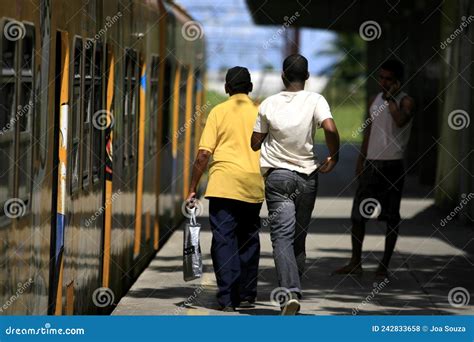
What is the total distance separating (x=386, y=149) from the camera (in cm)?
1187

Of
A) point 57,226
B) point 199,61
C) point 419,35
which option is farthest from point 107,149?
point 419,35

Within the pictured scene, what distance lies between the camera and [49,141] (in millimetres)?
7539
